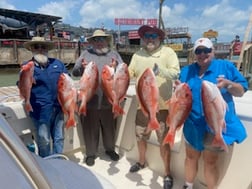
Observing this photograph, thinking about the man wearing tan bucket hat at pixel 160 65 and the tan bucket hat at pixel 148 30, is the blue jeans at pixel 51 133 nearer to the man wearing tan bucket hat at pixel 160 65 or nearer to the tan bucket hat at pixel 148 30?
the man wearing tan bucket hat at pixel 160 65

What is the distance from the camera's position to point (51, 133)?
9.80ft

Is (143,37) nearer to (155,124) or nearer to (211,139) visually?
(155,124)

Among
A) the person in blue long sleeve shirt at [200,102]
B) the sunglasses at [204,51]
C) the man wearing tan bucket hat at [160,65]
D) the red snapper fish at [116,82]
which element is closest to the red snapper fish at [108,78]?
the red snapper fish at [116,82]

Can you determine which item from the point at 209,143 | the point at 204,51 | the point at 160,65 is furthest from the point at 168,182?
the point at 204,51

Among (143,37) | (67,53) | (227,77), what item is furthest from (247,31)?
(67,53)

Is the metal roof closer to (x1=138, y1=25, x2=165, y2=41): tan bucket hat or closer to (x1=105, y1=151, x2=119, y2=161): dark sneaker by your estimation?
(x1=105, y1=151, x2=119, y2=161): dark sneaker

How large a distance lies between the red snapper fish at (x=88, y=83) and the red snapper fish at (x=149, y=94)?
566 mm

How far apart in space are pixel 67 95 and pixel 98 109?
2.18 ft

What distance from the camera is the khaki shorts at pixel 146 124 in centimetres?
280

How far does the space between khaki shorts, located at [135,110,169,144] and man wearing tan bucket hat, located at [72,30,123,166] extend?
488mm

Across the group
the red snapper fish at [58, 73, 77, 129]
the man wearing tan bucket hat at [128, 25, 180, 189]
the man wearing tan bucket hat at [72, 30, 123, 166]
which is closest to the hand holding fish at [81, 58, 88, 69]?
the man wearing tan bucket hat at [72, 30, 123, 166]

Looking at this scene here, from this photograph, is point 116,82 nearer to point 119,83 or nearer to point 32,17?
point 119,83

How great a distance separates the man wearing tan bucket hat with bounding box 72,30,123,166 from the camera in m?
3.12

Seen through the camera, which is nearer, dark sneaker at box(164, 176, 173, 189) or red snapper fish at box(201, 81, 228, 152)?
red snapper fish at box(201, 81, 228, 152)
